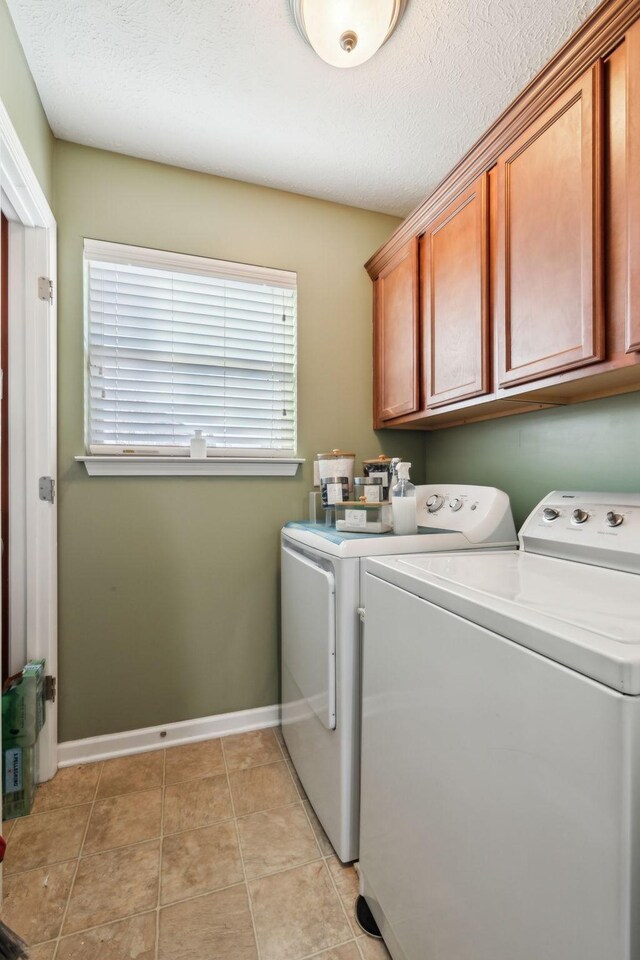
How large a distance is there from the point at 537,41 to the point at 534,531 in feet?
5.02

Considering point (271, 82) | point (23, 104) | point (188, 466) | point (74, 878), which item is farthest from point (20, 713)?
point (271, 82)

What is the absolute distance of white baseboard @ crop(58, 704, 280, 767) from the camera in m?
1.80

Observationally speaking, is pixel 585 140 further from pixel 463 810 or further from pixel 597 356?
pixel 463 810

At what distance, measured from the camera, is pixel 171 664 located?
193cm

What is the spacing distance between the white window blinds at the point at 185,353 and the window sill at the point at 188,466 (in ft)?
0.22

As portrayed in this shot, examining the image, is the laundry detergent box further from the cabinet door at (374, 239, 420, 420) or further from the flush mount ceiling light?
the flush mount ceiling light

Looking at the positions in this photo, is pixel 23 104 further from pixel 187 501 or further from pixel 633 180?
pixel 633 180

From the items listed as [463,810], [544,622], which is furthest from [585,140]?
[463,810]

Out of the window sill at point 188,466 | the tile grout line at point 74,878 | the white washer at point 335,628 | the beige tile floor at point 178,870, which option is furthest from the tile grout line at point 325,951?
the window sill at point 188,466

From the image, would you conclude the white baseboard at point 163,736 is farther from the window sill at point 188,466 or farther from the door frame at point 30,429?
the window sill at point 188,466

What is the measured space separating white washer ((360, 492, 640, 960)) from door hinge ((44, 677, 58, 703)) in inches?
49.8

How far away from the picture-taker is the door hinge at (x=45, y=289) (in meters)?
1.63

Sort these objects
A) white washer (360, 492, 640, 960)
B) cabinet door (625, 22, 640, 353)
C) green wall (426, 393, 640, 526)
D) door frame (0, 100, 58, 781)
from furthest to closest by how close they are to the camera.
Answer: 1. door frame (0, 100, 58, 781)
2. green wall (426, 393, 640, 526)
3. cabinet door (625, 22, 640, 353)
4. white washer (360, 492, 640, 960)

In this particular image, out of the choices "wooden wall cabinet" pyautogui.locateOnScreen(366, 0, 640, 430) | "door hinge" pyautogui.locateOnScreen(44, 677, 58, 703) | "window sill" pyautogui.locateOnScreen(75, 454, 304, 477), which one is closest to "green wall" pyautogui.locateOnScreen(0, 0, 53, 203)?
"window sill" pyautogui.locateOnScreen(75, 454, 304, 477)
